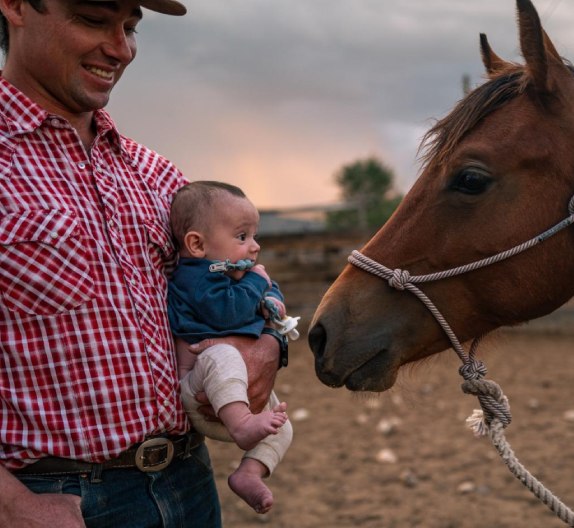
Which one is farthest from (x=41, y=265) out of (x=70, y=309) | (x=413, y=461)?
(x=413, y=461)

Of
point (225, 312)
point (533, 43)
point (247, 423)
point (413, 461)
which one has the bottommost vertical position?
point (413, 461)

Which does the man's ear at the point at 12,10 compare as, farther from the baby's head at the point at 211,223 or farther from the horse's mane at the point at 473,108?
the horse's mane at the point at 473,108

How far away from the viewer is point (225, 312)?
6.09 feet

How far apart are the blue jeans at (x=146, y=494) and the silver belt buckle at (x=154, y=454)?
28mm

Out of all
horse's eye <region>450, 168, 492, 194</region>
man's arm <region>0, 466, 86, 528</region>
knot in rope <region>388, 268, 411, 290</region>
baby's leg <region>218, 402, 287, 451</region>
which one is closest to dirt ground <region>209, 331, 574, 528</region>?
knot in rope <region>388, 268, 411, 290</region>

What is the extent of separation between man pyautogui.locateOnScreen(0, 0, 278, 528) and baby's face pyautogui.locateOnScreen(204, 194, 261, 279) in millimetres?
163

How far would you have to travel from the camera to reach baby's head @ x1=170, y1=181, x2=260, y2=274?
195 centimetres

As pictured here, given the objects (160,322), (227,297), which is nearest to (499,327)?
(227,297)

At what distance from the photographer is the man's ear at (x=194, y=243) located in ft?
6.38

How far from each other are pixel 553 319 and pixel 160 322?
32.6 feet

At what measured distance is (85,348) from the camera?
1.61 meters

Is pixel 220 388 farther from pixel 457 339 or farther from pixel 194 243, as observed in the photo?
pixel 457 339

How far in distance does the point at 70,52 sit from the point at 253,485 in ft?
3.91

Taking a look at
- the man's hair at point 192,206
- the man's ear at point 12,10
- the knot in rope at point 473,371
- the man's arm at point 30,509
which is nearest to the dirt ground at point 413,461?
the knot in rope at point 473,371
